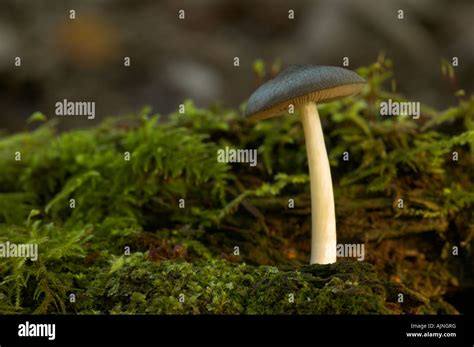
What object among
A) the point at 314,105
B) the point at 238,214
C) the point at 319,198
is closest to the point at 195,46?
the point at 238,214

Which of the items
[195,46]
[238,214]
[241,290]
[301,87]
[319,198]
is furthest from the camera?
[195,46]

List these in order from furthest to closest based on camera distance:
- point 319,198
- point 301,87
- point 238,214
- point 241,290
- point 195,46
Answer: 1. point 195,46
2. point 238,214
3. point 319,198
4. point 301,87
5. point 241,290

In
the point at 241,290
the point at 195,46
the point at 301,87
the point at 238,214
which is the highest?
the point at 195,46

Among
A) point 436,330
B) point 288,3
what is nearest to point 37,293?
point 436,330

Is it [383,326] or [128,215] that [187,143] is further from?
[383,326]

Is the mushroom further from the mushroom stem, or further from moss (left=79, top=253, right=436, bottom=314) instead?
moss (left=79, top=253, right=436, bottom=314)

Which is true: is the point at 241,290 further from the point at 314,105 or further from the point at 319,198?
the point at 314,105

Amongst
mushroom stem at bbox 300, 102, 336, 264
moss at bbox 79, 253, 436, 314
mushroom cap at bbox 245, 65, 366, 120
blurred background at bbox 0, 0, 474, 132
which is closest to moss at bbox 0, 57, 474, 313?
moss at bbox 79, 253, 436, 314

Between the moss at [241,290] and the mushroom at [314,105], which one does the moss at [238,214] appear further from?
the mushroom at [314,105]
